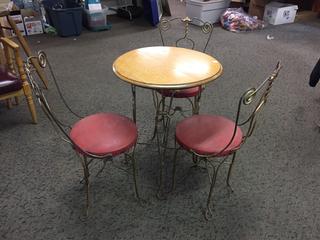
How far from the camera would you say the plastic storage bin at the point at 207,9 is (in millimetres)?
4152

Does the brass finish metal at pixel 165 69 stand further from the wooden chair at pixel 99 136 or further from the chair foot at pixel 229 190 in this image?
the chair foot at pixel 229 190

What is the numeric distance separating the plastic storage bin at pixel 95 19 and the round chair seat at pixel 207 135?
10.4 ft

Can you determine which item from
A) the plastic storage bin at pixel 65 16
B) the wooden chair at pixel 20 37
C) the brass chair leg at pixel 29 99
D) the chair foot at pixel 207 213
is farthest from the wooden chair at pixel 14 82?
the plastic storage bin at pixel 65 16

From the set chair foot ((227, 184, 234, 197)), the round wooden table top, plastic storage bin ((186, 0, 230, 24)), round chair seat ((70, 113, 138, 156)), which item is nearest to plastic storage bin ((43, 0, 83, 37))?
plastic storage bin ((186, 0, 230, 24))

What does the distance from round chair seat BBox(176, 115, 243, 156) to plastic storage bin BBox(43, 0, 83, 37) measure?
9.73 ft

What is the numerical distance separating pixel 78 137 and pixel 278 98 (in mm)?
1899

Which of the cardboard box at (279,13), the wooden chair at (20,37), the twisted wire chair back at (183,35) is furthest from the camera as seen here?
the cardboard box at (279,13)

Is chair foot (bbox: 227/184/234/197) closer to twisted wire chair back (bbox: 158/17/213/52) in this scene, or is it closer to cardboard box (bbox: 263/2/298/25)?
twisted wire chair back (bbox: 158/17/213/52)

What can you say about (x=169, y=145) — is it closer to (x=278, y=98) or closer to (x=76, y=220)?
(x=76, y=220)

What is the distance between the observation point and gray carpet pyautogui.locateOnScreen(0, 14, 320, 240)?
142 cm

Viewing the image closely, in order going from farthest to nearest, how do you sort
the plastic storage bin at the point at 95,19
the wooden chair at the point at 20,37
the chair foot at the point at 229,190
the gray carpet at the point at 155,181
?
the plastic storage bin at the point at 95,19 < the wooden chair at the point at 20,37 < the chair foot at the point at 229,190 < the gray carpet at the point at 155,181

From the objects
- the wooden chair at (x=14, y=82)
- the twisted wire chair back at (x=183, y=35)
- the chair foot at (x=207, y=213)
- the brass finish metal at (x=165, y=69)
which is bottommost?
the chair foot at (x=207, y=213)

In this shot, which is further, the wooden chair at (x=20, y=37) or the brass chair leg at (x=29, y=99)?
the wooden chair at (x=20, y=37)

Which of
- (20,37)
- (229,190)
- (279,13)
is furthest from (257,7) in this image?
(229,190)
